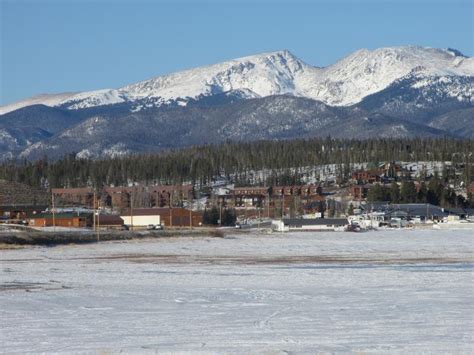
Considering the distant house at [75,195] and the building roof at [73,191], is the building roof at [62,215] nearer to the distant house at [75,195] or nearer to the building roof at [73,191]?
the distant house at [75,195]

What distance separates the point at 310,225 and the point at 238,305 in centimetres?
9549

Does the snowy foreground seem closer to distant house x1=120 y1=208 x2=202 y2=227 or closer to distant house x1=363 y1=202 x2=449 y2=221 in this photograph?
distant house x1=120 y1=208 x2=202 y2=227

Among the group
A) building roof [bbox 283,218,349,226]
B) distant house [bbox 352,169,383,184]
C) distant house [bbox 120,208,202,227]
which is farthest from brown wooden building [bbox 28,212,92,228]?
distant house [bbox 352,169,383,184]

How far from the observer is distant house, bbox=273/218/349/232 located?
124 meters

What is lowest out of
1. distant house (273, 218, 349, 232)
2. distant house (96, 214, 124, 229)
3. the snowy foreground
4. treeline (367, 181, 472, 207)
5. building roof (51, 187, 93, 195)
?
the snowy foreground

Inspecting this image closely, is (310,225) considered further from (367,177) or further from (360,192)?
(367,177)

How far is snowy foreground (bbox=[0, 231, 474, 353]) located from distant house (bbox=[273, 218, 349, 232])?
6903cm

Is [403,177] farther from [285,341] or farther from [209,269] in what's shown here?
[285,341]

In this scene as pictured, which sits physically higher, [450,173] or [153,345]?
[450,173]

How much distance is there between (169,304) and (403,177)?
165 metres

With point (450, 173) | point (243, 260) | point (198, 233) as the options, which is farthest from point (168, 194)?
point (243, 260)

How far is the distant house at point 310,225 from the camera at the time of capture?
124 meters

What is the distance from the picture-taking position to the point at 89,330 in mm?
25812

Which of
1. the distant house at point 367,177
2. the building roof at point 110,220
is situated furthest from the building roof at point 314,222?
the distant house at point 367,177
